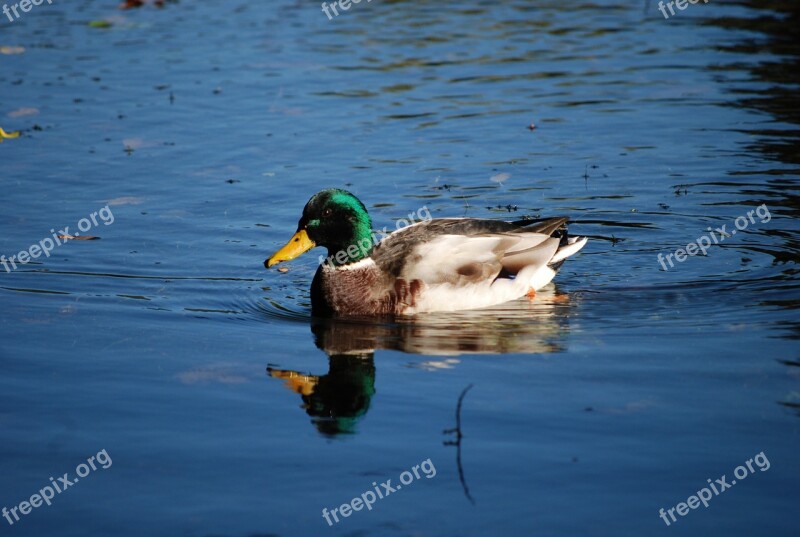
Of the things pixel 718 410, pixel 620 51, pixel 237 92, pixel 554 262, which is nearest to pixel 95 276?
pixel 554 262

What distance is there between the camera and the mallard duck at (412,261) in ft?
29.1

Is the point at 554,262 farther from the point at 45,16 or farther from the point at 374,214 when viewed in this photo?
the point at 45,16

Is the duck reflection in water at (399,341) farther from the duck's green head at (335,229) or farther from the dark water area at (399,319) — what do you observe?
the duck's green head at (335,229)

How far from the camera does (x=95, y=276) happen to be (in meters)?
9.59

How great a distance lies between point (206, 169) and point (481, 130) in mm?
3292

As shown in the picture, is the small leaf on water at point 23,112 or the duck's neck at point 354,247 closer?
the duck's neck at point 354,247

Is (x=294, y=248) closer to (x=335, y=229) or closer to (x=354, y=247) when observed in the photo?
(x=335, y=229)
